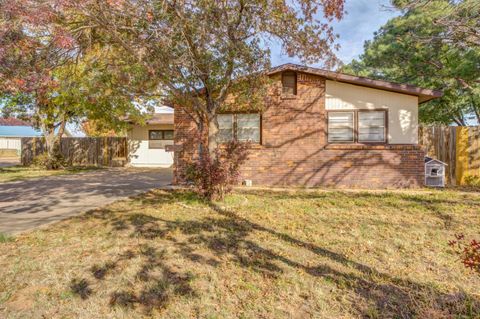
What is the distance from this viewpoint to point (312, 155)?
10.0 m

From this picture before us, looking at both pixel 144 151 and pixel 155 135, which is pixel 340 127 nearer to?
pixel 155 135

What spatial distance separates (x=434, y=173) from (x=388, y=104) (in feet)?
9.21

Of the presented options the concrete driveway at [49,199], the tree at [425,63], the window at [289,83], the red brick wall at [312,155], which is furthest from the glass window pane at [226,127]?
the tree at [425,63]

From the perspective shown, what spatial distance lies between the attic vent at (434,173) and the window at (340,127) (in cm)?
270

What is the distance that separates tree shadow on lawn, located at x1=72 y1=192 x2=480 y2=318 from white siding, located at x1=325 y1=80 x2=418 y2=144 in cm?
622

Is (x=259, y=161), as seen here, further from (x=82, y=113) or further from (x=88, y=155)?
(x=88, y=155)

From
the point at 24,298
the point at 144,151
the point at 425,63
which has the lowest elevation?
the point at 24,298

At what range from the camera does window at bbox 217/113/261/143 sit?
10484 mm

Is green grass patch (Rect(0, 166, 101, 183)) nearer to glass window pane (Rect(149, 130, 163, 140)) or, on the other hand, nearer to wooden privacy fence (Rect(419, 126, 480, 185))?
glass window pane (Rect(149, 130, 163, 140))

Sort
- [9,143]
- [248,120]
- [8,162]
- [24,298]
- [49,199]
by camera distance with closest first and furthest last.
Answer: [24,298] < [49,199] < [248,120] < [8,162] < [9,143]

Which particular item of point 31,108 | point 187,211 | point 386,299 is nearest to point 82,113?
point 31,108

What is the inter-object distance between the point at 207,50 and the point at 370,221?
508 centimetres

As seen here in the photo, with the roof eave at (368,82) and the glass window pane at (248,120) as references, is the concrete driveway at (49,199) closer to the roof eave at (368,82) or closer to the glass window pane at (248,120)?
the glass window pane at (248,120)

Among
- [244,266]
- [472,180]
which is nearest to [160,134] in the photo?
[472,180]
